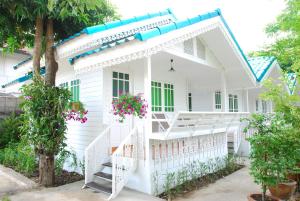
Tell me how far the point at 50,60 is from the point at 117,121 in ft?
8.46

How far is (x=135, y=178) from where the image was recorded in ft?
19.6

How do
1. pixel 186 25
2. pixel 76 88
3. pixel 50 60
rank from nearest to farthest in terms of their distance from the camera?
1. pixel 186 25
2. pixel 50 60
3. pixel 76 88

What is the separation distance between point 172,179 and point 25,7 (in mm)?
5767

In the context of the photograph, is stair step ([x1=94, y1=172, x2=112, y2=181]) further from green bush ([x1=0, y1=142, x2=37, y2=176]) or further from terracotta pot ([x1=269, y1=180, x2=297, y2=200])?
terracotta pot ([x1=269, y1=180, x2=297, y2=200])

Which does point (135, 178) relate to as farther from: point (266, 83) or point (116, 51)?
point (266, 83)

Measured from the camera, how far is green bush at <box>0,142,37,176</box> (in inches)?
284

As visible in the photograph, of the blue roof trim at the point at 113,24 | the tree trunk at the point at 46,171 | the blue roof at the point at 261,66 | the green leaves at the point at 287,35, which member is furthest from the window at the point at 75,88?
the green leaves at the point at 287,35

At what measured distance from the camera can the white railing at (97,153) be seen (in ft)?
19.9

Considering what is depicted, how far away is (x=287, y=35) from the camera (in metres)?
12.7

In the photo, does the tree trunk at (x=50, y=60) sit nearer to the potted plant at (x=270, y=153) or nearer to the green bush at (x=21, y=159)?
the green bush at (x=21, y=159)

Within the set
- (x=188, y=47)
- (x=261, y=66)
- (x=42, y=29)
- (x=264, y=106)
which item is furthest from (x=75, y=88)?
(x=264, y=106)

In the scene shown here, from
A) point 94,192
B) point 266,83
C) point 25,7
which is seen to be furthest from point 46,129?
point 266,83

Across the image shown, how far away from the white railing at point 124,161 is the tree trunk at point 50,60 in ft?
9.03

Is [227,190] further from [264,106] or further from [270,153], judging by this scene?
[264,106]
